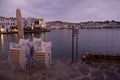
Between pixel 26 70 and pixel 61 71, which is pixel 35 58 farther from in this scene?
pixel 61 71

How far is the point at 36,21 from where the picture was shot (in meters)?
92.9

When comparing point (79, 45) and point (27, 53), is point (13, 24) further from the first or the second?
point (27, 53)

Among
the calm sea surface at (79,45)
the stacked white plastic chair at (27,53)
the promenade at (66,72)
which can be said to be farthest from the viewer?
the calm sea surface at (79,45)

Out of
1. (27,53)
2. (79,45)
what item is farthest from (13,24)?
(27,53)

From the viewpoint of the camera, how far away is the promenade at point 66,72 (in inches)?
213

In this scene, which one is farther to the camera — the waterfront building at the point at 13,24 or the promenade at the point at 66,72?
the waterfront building at the point at 13,24

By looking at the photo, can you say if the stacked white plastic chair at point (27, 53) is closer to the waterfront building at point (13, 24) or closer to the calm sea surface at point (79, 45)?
the calm sea surface at point (79, 45)

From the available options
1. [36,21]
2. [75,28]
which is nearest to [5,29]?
[36,21]

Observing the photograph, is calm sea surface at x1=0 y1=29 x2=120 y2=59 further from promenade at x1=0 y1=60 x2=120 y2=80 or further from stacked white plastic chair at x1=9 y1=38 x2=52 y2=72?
promenade at x1=0 y1=60 x2=120 y2=80

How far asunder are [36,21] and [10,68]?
3474 inches

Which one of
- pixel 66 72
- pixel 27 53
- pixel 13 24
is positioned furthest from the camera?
pixel 13 24

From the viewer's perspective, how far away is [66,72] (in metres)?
5.94

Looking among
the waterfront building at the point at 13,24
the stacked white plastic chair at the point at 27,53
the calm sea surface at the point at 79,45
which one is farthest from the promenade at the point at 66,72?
the waterfront building at the point at 13,24

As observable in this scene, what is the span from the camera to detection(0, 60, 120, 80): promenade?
213 inches
